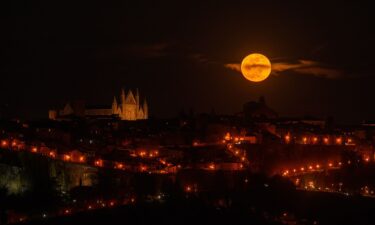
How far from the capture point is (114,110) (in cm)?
6612

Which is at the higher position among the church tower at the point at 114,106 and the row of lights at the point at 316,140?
the church tower at the point at 114,106

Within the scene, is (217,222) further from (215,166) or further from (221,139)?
(221,139)

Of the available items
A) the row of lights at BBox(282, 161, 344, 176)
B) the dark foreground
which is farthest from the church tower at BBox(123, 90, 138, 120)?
the dark foreground

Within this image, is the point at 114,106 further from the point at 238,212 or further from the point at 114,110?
the point at 238,212

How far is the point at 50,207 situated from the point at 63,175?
4.50 metres

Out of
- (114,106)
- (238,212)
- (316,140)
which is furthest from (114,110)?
(238,212)

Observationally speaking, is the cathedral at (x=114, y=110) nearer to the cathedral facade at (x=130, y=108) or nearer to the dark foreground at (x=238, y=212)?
the cathedral facade at (x=130, y=108)

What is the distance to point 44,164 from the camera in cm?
3534

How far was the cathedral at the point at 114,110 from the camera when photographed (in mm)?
64750

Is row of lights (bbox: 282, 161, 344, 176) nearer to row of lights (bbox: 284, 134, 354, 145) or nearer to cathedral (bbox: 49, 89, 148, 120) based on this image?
row of lights (bbox: 284, 134, 354, 145)

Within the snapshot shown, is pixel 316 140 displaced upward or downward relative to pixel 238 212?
upward

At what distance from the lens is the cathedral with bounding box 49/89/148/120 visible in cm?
6475

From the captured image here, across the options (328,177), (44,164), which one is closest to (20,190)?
(44,164)

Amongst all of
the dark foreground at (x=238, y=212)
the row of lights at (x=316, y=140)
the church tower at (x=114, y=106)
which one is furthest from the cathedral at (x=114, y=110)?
the dark foreground at (x=238, y=212)
